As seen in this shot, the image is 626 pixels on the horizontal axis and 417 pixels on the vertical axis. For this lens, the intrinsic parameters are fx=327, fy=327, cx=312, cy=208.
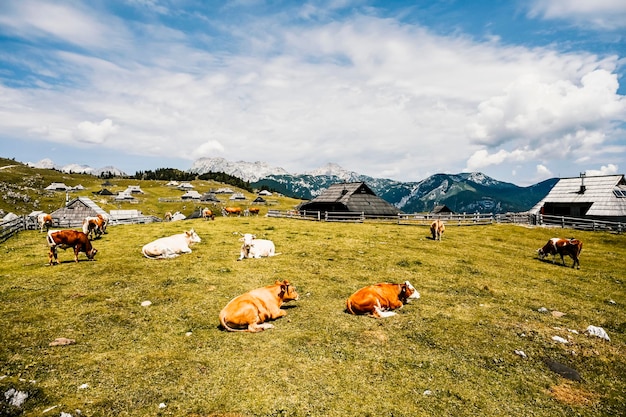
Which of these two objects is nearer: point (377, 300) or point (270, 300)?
point (270, 300)

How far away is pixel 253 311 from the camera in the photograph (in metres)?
9.70

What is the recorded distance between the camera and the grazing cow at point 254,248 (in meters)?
18.2

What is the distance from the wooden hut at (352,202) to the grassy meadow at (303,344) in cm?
3133

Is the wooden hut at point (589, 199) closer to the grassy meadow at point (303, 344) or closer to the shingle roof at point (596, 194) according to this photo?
the shingle roof at point (596, 194)

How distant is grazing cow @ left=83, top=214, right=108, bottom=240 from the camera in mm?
22688

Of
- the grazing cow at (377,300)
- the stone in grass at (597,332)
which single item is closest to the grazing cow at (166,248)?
the grazing cow at (377,300)

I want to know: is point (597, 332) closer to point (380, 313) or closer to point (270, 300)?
point (380, 313)

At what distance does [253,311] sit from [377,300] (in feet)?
13.5

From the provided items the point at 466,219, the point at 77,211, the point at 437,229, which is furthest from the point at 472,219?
the point at 77,211

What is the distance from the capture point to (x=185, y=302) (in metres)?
11.5

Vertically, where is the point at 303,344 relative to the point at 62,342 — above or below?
below

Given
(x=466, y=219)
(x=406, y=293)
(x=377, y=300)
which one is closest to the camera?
(x=377, y=300)

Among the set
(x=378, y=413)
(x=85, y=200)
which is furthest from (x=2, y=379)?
(x=85, y=200)

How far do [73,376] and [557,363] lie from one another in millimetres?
11167
